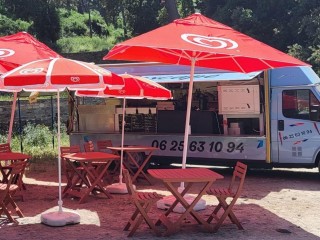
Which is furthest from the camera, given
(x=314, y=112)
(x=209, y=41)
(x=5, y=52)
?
(x=314, y=112)

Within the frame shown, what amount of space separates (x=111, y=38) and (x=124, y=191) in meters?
44.2

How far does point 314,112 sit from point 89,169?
16.0ft

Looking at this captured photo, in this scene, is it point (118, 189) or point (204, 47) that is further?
point (118, 189)

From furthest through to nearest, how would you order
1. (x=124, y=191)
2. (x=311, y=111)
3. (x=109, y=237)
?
(x=311, y=111) → (x=124, y=191) → (x=109, y=237)

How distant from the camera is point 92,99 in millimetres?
12992

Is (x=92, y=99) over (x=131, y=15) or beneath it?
beneath

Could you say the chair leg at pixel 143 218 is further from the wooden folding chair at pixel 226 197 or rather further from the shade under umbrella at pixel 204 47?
the shade under umbrella at pixel 204 47

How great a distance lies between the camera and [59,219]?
679 cm

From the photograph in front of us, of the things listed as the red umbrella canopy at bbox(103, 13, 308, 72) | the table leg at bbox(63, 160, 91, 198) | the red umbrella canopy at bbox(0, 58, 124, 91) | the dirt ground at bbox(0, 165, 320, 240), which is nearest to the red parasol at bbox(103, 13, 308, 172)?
the red umbrella canopy at bbox(103, 13, 308, 72)

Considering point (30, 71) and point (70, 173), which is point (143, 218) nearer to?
point (30, 71)

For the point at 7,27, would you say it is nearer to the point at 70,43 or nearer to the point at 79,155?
the point at 70,43

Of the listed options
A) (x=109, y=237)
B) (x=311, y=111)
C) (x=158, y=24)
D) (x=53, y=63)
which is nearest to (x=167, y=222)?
(x=109, y=237)

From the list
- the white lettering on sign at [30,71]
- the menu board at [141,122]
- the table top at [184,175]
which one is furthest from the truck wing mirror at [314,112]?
the white lettering on sign at [30,71]

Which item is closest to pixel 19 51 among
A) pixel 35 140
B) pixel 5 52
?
pixel 5 52
